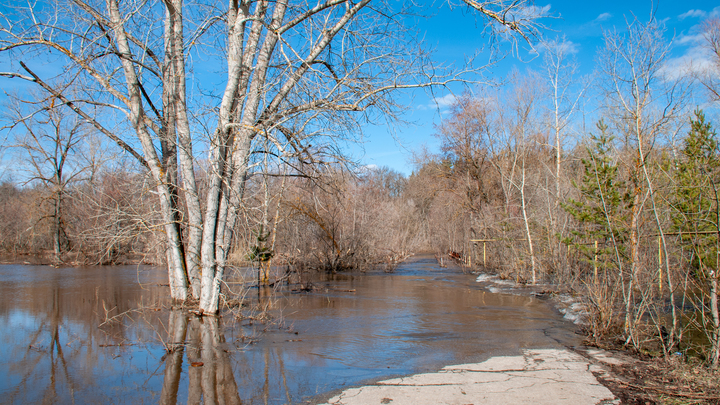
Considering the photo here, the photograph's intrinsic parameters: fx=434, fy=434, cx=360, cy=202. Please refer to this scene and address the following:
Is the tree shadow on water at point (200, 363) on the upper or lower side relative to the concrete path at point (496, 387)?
upper

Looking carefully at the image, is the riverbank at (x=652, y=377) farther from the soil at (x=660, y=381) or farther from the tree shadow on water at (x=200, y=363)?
the tree shadow on water at (x=200, y=363)

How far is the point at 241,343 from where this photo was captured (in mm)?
6926

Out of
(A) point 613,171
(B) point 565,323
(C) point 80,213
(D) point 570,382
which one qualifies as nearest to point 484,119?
(A) point 613,171

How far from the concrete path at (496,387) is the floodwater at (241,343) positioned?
38 centimetres

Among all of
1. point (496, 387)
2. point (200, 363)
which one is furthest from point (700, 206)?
point (200, 363)

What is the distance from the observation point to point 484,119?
74.1ft

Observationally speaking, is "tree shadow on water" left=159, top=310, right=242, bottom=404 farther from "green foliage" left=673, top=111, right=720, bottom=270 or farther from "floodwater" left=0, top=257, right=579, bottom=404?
"green foliage" left=673, top=111, right=720, bottom=270

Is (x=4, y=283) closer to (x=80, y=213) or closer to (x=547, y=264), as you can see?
(x=80, y=213)

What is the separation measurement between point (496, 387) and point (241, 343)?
3995mm

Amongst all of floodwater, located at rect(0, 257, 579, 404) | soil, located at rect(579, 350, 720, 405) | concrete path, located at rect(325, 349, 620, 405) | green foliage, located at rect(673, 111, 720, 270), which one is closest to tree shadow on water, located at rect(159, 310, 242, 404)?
floodwater, located at rect(0, 257, 579, 404)

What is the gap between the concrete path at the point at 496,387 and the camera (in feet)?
14.7

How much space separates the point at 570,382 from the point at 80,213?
1239 inches

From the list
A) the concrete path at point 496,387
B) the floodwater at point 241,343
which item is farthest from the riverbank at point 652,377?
the floodwater at point 241,343

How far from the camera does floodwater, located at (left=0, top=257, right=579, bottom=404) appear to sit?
4977 mm
